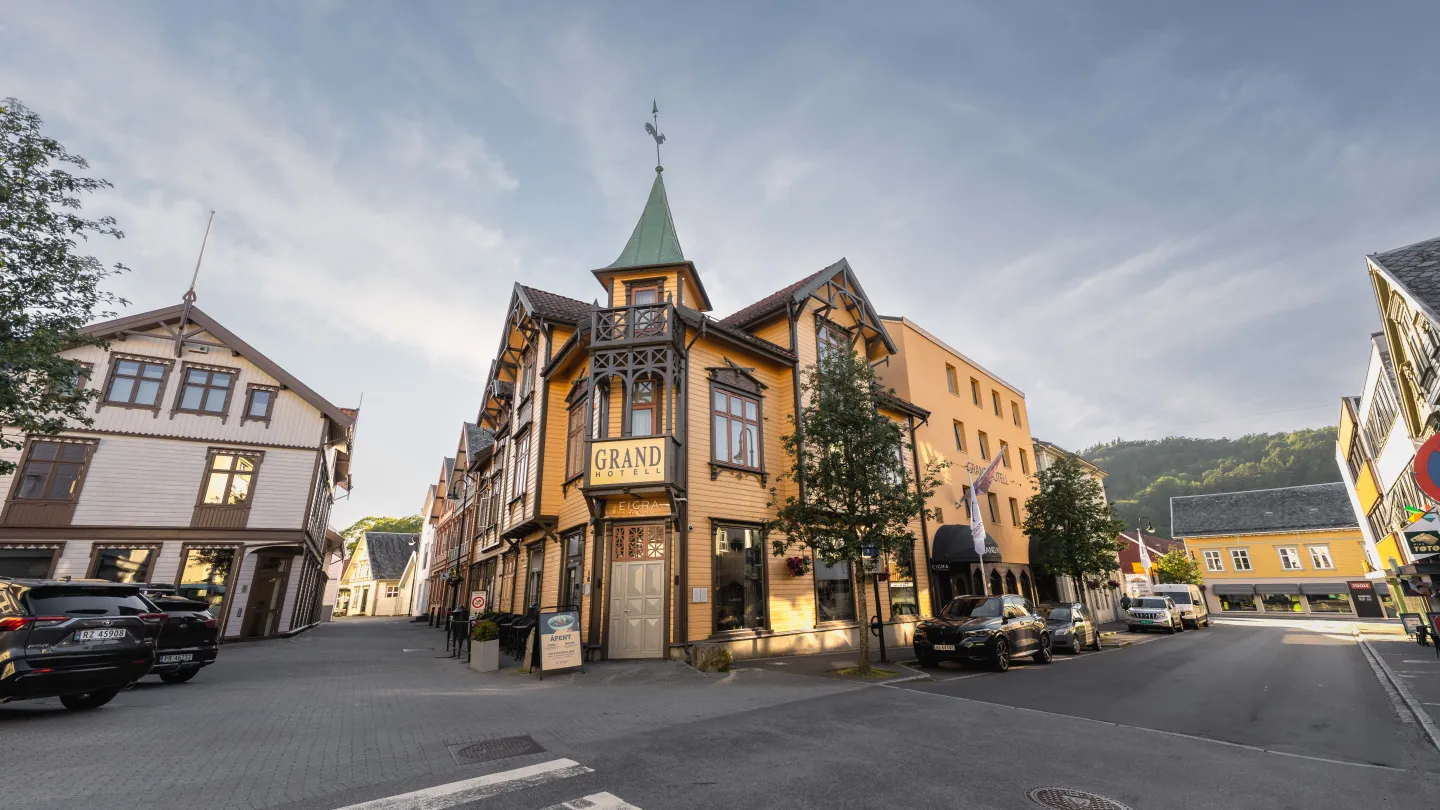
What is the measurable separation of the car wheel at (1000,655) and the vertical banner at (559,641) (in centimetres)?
973

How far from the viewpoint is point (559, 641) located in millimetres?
13016

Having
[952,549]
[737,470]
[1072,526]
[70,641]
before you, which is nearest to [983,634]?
[737,470]

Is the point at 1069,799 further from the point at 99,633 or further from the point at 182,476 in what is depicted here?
the point at 182,476

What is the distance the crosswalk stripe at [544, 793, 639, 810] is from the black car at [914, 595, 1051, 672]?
1127 cm

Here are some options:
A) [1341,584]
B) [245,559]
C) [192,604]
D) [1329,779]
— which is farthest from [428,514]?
[1341,584]

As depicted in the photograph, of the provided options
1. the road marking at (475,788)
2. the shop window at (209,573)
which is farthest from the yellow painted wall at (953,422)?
the shop window at (209,573)

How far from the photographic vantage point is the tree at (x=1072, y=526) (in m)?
24.7

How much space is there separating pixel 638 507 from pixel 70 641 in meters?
9.90

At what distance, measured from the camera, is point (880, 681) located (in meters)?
12.2

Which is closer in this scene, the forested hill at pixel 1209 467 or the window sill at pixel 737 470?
the window sill at pixel 737 470

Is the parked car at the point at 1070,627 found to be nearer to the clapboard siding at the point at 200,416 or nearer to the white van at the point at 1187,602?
the white van at the point at 1187,602

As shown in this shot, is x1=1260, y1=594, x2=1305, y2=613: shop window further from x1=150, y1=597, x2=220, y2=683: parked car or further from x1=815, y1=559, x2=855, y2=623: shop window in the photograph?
x1=150, y1=597, x2=220, y2=683: parked car

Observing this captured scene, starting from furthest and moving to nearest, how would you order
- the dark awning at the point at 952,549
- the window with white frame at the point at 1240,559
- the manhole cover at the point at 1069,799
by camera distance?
the window with white frame at the point at 1240,559
the dark awning at the point at 952,549
the manhole cover at the point at 1069,799

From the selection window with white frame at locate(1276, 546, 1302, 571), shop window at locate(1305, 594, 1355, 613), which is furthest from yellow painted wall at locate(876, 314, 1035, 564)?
shop window at locate(1305, 594, 1355, 613)
